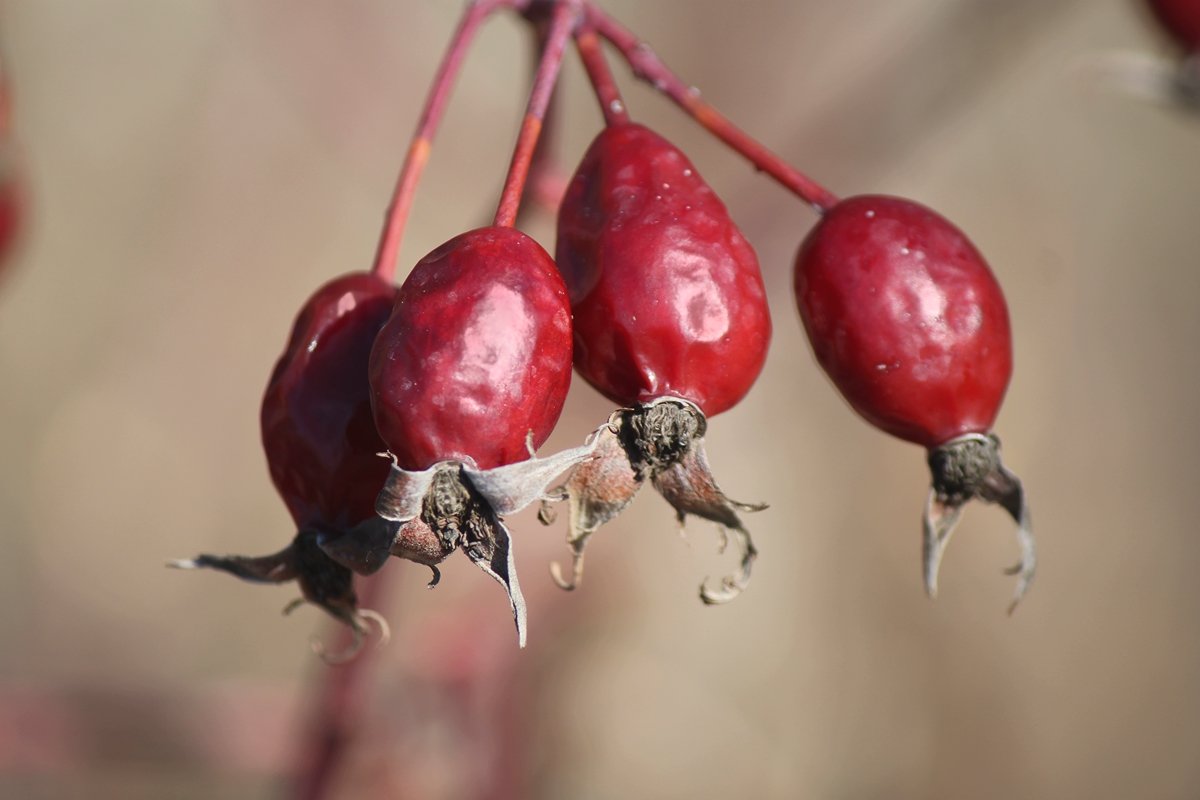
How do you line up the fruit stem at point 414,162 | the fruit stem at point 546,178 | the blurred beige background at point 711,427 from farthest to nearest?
the blurred beige background at point 711,427, the fruit stem at point 546,178, the fruit stem at point 414,162

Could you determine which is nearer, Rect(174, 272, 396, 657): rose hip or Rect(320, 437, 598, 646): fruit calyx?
Rect(320, 437, 598, 646): fruit calyx

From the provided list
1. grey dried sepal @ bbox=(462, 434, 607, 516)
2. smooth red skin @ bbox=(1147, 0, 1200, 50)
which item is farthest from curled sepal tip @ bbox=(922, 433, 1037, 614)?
smooth red skin @ bbox=(1147, 0, 1200, 50)

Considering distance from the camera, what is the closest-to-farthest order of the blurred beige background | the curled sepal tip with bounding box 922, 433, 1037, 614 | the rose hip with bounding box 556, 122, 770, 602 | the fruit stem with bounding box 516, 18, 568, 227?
the rose hip with bounding box 556, 122, 770, 602 → the curled sepal tip with bounding box 922, 433, 1037, 614 → the fruit stem with bounding box 516, 18, 568, 227 → the blurred beige background

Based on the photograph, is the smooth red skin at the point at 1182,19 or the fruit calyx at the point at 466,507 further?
the smooth red skin at the point at 1182,19

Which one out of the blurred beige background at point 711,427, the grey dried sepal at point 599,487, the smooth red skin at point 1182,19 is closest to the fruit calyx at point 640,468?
the grey dried sepal at point 599,487

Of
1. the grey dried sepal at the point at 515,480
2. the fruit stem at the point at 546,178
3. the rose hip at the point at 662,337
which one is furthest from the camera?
the fruit stem at the point at 546,178

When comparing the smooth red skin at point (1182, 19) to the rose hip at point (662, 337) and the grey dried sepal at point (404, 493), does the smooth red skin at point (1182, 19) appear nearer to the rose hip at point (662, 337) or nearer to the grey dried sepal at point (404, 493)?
the rose hip at point (662, 337)

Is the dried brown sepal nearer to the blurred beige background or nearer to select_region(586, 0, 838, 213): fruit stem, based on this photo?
select_region(586, 0, 838, 213): fruit stem

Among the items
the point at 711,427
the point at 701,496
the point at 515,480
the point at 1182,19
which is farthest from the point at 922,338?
the point at 711,427

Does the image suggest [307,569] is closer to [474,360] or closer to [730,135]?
[474,360]
